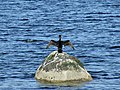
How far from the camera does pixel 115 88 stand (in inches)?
1582

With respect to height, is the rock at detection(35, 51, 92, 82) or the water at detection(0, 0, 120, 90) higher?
Result: the rock at detection(35, 51, 92, 82)

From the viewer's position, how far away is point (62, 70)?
1619 inches

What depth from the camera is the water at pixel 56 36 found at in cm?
4347

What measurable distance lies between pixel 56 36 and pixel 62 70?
2042 cm

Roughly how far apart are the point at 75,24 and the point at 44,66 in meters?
29.5

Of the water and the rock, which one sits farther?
the water

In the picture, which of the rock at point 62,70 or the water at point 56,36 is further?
the water at point 56,36

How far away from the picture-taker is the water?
1711 inches

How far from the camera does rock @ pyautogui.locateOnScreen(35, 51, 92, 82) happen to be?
1617 inches

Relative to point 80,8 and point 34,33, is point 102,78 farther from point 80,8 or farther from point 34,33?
point 80,8

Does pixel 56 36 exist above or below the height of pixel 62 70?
below

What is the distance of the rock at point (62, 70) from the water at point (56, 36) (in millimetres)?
619

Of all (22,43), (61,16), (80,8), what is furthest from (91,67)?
(80,8)

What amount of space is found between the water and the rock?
24.4 inches
